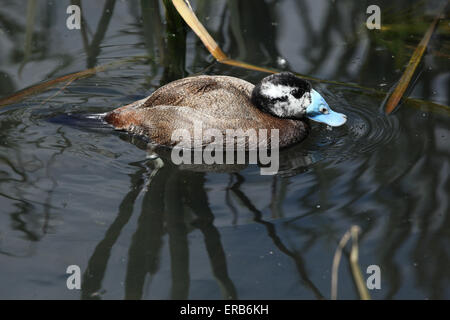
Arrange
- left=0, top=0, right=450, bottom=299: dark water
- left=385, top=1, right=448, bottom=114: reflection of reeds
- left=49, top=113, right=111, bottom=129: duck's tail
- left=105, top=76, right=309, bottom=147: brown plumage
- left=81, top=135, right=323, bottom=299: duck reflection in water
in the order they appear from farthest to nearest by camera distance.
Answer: left=385, top=1, right=448, bottom=114: reflection of reeds → left=49, top=113, right=111, bottom=129: duck's tail → left=105, top=76, right=309, bottom=147: brown plumage → left=0, top=0, right=450, bottom=299: dark water → left=81, top=135, right=323, bottom=299: duck reflection in water

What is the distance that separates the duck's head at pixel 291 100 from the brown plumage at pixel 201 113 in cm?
8

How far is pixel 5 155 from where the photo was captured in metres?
5.45

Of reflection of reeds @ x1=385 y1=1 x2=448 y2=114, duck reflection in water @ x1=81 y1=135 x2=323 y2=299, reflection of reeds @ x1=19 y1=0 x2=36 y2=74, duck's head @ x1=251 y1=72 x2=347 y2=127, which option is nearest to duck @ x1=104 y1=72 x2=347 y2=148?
duck's head @ x1=251 y1=72 x2=347 y2=127

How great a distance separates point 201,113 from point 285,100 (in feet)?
2.57

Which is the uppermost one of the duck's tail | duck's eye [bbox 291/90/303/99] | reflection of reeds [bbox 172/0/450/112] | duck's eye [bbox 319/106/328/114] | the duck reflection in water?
reflection of reeds [bbox 172/0/450/112]

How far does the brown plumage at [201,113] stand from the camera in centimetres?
568

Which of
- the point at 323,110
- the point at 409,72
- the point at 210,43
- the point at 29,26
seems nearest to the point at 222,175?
the point at 323,110

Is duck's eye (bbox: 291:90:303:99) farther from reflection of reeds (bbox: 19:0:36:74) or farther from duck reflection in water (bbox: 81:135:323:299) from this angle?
reflection of reeds (bbox: 19:0:36:74)

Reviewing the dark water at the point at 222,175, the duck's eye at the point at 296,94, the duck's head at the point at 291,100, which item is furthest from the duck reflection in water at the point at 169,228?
the duck's eye at the point at 296,94

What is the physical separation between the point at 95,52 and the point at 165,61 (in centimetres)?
78

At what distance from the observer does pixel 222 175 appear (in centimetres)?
529

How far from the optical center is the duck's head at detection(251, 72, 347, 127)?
5.82m

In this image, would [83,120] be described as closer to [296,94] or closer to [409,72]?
[296,94]

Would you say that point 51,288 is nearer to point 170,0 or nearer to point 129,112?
point 129,112
